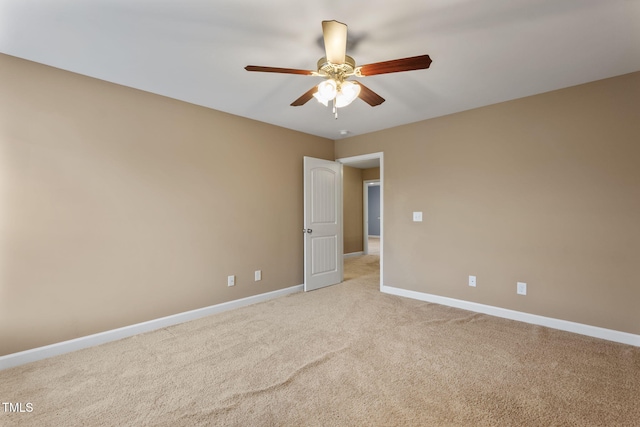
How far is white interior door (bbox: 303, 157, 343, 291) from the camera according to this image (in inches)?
174

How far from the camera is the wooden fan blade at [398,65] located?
5.49 ft

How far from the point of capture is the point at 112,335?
9.00 feet

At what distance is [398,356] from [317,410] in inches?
36.5

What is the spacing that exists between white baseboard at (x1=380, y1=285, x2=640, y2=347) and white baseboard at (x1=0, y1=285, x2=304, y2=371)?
7.24ft

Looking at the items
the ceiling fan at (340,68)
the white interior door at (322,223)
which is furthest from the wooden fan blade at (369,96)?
the white interior door at (322,223)

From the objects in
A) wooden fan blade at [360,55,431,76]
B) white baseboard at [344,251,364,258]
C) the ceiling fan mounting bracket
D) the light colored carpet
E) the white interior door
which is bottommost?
the light colored carpet

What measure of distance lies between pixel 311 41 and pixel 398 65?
2.38 feet

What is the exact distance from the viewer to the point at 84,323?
2.62m

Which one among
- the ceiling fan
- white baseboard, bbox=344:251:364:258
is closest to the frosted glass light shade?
the ceiling fan

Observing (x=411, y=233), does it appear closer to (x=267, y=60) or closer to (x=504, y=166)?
(x=504, y=166)

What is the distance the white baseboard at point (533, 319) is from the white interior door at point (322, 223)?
111cm

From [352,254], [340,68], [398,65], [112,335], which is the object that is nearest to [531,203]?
[398,65]

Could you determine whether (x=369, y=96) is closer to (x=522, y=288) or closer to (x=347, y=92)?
(x=347, y=92)

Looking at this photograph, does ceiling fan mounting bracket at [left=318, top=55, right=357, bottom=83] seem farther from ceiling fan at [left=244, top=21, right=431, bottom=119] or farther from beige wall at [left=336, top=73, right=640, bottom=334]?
beige wall at [left=336, top=73, right=640, bottom=334]
